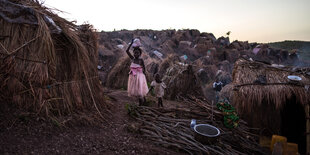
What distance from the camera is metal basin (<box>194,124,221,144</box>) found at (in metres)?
3.45

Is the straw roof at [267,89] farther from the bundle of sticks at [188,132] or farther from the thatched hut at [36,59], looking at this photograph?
the thatched hut at [36,59]

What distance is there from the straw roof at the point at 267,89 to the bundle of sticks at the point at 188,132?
1.74 feet

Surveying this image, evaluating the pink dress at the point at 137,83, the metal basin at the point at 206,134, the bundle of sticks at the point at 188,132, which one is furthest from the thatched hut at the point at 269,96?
the pink dress at the point at 137,83

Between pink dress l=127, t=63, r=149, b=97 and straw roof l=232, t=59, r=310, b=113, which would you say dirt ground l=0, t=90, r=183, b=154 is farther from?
straw roof l=232, t=59, r=310, b=113

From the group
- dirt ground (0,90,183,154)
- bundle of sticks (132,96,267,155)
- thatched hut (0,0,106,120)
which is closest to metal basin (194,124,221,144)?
bundle of sticks (132,96,267,155)

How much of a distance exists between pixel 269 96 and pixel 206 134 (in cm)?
172

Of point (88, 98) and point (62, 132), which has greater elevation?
point (88, 98)

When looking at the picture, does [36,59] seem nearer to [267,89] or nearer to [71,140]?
[71,140]

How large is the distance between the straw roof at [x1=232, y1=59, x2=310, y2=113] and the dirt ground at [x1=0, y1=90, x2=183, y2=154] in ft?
7.14

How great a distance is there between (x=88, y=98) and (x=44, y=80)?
1128mm

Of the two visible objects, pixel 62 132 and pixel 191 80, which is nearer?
pixel 62 132

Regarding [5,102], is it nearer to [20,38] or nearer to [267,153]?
[20,38]

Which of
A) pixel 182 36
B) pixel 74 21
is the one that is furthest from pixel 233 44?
pixel 74 21

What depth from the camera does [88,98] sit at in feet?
13.9
